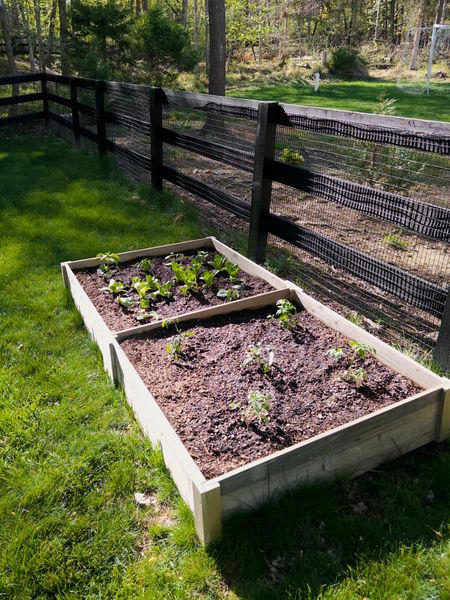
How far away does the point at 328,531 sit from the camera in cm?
198

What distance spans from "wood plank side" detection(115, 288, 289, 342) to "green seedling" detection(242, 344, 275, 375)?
549 millimetres

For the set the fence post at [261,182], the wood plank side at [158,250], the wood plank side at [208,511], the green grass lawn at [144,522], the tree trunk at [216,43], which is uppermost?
the tree trunk at [216,43]

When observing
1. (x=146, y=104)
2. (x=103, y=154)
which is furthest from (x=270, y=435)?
(x=103, y=154)

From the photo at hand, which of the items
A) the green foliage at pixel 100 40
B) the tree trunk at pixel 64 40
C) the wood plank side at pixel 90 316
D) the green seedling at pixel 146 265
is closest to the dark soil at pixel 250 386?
the wood plank side at pixel 90 316

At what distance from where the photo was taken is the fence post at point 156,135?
566cm

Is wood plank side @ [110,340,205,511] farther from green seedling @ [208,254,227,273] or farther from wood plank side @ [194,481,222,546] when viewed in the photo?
green seedling @ [208,254,227,273]

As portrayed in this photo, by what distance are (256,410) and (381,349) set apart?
0.90 m

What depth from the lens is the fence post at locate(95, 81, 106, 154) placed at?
23.6 ft

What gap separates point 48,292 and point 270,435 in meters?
2.50

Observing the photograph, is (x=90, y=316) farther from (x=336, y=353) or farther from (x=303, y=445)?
(x=303, y=445)

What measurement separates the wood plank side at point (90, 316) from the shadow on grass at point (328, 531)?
53.1 inches

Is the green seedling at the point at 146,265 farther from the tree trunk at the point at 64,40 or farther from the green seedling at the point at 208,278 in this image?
the tree trunk at the point at 64,40

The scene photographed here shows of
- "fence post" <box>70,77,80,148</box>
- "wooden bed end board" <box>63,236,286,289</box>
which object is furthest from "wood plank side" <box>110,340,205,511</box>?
A: "fence post" <box>70,77,80,148</box>

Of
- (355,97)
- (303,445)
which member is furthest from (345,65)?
(303,445)
